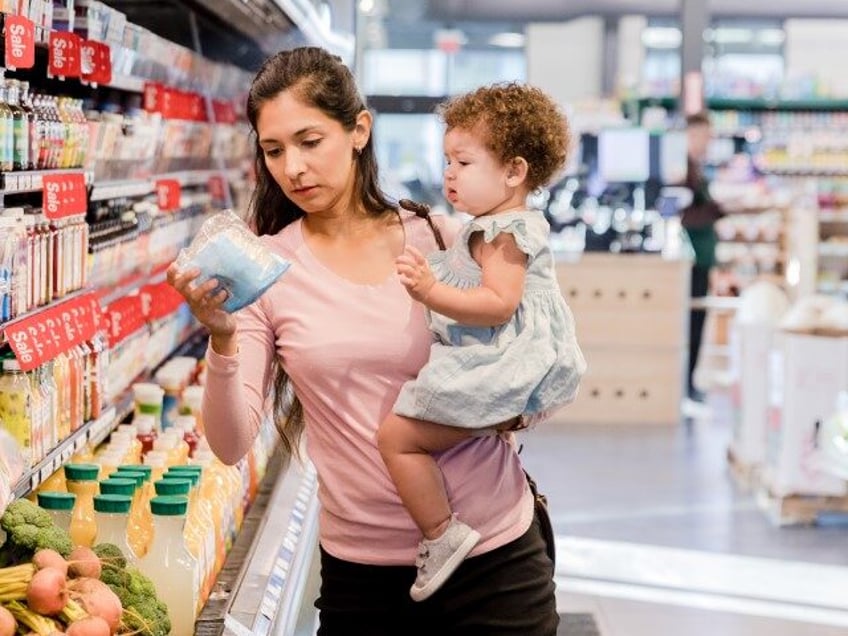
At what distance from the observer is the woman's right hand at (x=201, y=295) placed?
194 cm

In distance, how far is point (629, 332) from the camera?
8.94 metres

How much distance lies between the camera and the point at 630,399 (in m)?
8.96

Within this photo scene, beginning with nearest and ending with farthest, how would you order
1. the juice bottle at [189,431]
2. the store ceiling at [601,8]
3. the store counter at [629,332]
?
the juice bottle at [189,431]
the store counter at [629,332]
the store ceiling at [601,8]

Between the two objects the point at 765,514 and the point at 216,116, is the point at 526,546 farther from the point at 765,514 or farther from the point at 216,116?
the point at 765,514

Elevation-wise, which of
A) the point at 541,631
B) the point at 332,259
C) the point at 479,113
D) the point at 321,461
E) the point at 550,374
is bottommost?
the point at 541,631

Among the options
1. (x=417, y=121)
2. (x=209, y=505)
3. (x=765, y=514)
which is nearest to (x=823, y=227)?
(x=765, y=514)

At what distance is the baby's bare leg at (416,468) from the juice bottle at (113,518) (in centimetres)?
46

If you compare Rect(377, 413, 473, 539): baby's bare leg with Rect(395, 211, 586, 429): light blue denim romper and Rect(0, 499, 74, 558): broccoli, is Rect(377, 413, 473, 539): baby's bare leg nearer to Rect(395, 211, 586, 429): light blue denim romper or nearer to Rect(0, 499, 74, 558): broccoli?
Rect(395, 211, 586, 429): light blue denim romper

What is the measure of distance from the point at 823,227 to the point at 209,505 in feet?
38.2

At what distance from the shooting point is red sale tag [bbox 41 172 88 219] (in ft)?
9.14

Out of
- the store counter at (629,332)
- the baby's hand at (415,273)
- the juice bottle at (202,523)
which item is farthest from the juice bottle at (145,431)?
the store counter at (629,332)

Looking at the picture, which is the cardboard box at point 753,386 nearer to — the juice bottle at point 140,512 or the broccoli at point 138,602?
the juice bottle at point 140,512

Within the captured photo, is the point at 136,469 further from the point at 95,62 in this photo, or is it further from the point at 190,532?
the point at 95,62

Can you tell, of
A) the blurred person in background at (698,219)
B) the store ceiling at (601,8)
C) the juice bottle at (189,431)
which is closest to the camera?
the juice bottle at (189,431)
